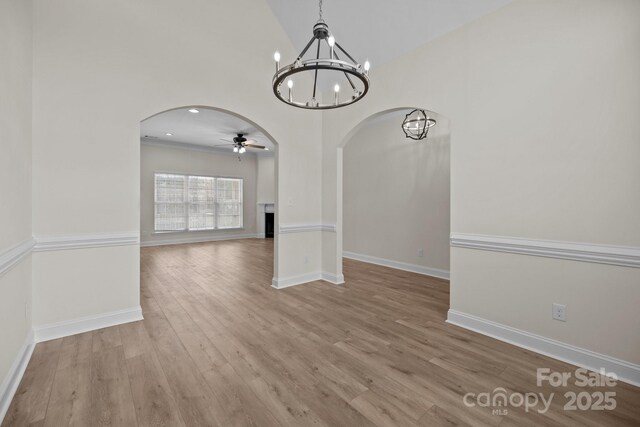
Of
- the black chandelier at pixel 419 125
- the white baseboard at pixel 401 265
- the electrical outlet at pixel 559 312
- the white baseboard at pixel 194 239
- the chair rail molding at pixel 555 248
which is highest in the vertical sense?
the black chandelier at pixel 419 125

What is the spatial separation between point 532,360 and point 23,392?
359 centimetres

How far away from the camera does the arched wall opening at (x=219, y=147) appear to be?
211 inches

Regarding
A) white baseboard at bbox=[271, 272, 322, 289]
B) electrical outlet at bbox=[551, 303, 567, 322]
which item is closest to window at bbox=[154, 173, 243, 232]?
white baseboard at bbox=[271, 272, 322, 289]

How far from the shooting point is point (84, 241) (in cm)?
259

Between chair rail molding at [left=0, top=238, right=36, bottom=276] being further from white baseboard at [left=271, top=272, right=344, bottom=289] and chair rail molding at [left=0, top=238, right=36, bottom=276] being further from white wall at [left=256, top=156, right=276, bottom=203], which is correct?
white wall at [left=256, top=156, right=276, bottom=203]

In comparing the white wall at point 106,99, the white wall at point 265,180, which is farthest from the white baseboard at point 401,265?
the white wall at point 265,180

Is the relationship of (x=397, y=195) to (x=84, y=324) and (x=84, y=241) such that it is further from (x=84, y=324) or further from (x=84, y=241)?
(x=84, y=324)

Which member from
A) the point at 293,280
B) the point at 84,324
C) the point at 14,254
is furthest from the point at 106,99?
the point at 293,280

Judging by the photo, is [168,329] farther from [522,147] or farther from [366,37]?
[366,37]

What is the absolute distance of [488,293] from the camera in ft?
8.64

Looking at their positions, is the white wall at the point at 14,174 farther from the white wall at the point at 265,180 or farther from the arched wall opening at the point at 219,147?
the white wall at the point at 265,180

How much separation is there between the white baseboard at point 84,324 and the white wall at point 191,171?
586cm

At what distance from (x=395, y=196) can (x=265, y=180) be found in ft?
18.5

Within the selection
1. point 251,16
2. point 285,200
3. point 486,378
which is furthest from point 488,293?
point 251,16
